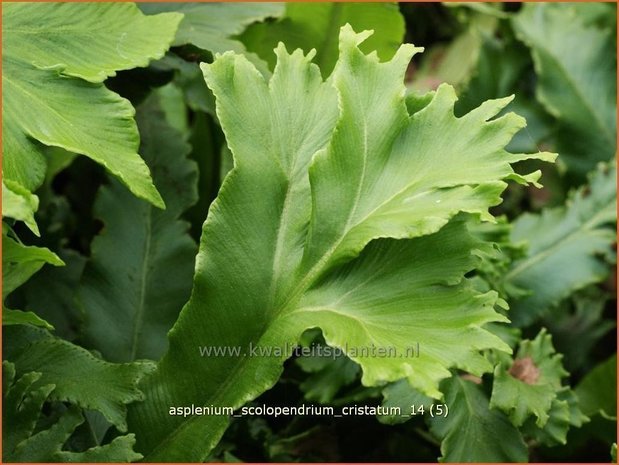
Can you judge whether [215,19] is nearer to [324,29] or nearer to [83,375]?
[324,29]

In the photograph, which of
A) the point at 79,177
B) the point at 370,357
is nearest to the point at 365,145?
the point at 370,357

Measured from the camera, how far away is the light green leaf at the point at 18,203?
47 centimetres

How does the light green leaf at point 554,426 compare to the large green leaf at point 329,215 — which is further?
the light green leaf at point 554,426

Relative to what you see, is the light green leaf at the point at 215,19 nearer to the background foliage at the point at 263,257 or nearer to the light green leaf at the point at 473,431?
the background foliage at the point at 263,257

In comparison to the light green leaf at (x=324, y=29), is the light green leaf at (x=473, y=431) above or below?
below

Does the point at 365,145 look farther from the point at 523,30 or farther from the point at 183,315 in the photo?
the point at 523,30

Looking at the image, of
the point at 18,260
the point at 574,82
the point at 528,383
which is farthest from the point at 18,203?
the point at 574,82

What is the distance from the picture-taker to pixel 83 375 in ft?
1.95

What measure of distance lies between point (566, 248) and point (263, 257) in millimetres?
436

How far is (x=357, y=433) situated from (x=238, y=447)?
0.11 metres

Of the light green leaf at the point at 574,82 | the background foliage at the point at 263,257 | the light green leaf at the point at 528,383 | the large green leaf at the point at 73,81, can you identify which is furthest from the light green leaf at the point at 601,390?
the large green leaf at the point at 73,81

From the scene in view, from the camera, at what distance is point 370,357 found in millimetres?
502

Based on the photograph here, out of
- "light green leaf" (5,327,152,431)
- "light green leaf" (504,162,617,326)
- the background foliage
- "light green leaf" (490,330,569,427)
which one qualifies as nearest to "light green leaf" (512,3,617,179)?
"light green leaf" (504,162,617,326)

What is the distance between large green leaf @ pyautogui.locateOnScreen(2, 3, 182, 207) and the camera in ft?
1.78
